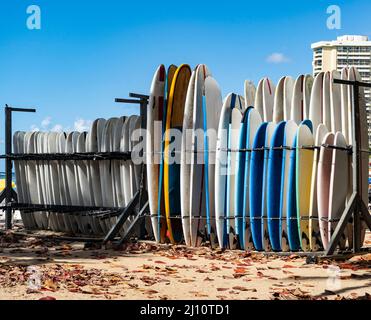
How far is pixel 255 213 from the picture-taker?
31.7ft

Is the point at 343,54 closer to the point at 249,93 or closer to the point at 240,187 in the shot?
the point at 249,93

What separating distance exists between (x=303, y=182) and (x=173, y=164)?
236 cm

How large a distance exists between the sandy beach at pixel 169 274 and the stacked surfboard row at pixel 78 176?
166cm

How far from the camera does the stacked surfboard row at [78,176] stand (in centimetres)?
1187

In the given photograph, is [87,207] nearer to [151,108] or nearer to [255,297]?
[151,108]

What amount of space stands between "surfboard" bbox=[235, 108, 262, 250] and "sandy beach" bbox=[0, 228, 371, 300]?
1.06ft

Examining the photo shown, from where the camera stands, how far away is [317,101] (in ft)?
33.7

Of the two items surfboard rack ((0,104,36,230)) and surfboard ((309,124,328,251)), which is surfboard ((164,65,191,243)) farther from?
surfboard rack ((0,104,36,230))

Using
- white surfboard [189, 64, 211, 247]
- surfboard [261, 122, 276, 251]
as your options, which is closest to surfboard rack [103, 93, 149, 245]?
white surfboard [189, 64, 211, 247]

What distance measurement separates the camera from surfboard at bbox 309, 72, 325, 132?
1023cm

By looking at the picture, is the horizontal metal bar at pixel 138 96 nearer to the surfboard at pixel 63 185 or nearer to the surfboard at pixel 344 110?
the surfboard at pixel 63 185

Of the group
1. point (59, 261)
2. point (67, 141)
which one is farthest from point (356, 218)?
point (67, 141)
